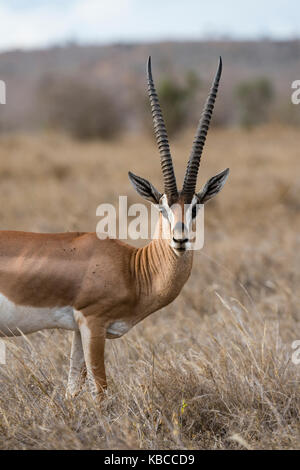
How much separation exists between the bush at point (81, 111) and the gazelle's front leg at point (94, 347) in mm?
31215

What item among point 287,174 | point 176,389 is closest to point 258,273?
point 176,389

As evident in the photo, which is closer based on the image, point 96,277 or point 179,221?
point 179,221

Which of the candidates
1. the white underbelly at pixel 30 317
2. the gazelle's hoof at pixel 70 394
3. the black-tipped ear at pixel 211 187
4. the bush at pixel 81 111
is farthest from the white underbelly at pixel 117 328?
the bush at pixel 81 111

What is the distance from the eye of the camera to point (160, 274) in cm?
452

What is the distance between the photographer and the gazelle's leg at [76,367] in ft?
15.5

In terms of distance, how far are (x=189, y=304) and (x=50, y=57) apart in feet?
305

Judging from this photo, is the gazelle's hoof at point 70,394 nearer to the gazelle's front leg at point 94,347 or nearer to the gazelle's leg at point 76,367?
the gazelle's leg at point 76,367

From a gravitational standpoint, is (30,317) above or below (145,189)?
below

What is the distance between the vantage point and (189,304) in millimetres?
7949

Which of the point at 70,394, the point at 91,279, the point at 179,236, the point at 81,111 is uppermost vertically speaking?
the point at 81,111

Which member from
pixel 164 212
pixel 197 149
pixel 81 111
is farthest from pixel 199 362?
pixel 81 111

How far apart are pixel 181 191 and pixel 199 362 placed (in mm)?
1552

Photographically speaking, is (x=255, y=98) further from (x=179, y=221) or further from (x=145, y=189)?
(x=179, y=221)

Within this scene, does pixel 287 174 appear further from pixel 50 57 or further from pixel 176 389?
pixel 50 57
